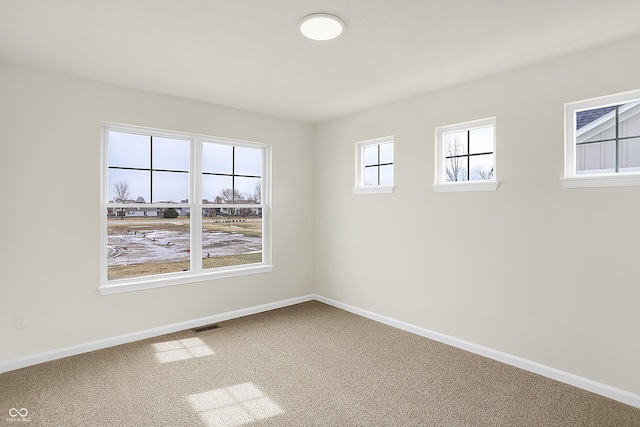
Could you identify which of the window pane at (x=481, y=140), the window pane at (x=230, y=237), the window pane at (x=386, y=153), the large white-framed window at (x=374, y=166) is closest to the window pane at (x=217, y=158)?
the window pane at (x=230, y=237)

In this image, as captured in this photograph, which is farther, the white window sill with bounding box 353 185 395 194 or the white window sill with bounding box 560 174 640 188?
the white window sill with bounding box 353 185 395 194

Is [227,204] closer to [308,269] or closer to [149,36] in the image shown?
[308,269]

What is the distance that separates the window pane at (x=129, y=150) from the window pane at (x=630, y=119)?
431cm

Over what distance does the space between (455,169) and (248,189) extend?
101 inches

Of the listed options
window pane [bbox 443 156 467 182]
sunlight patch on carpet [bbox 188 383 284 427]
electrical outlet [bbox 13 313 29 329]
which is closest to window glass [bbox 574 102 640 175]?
window pane [bbox 443 156 467 182]

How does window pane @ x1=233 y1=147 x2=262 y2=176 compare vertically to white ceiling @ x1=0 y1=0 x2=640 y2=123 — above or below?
below

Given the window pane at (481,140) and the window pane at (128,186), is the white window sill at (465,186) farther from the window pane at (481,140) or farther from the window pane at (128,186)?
the window pane at (128,186)

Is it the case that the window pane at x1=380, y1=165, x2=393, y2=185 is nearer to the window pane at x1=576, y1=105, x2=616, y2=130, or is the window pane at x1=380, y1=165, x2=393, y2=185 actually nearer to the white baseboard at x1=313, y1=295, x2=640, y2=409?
the white baseboard at x1=313, y1=295, x2=640, y2=409

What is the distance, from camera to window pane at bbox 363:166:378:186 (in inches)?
173

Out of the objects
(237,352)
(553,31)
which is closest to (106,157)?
(237,352)

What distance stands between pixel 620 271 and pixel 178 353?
373 centimetres

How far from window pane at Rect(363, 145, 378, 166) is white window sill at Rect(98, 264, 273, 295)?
A: 1.91 meters

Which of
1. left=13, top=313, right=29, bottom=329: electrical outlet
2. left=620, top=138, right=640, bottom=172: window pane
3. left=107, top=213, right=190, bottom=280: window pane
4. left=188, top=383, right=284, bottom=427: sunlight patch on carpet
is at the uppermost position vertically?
left=620, top=138, right=640, bottom=172: window pane

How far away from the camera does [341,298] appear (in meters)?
4.75
